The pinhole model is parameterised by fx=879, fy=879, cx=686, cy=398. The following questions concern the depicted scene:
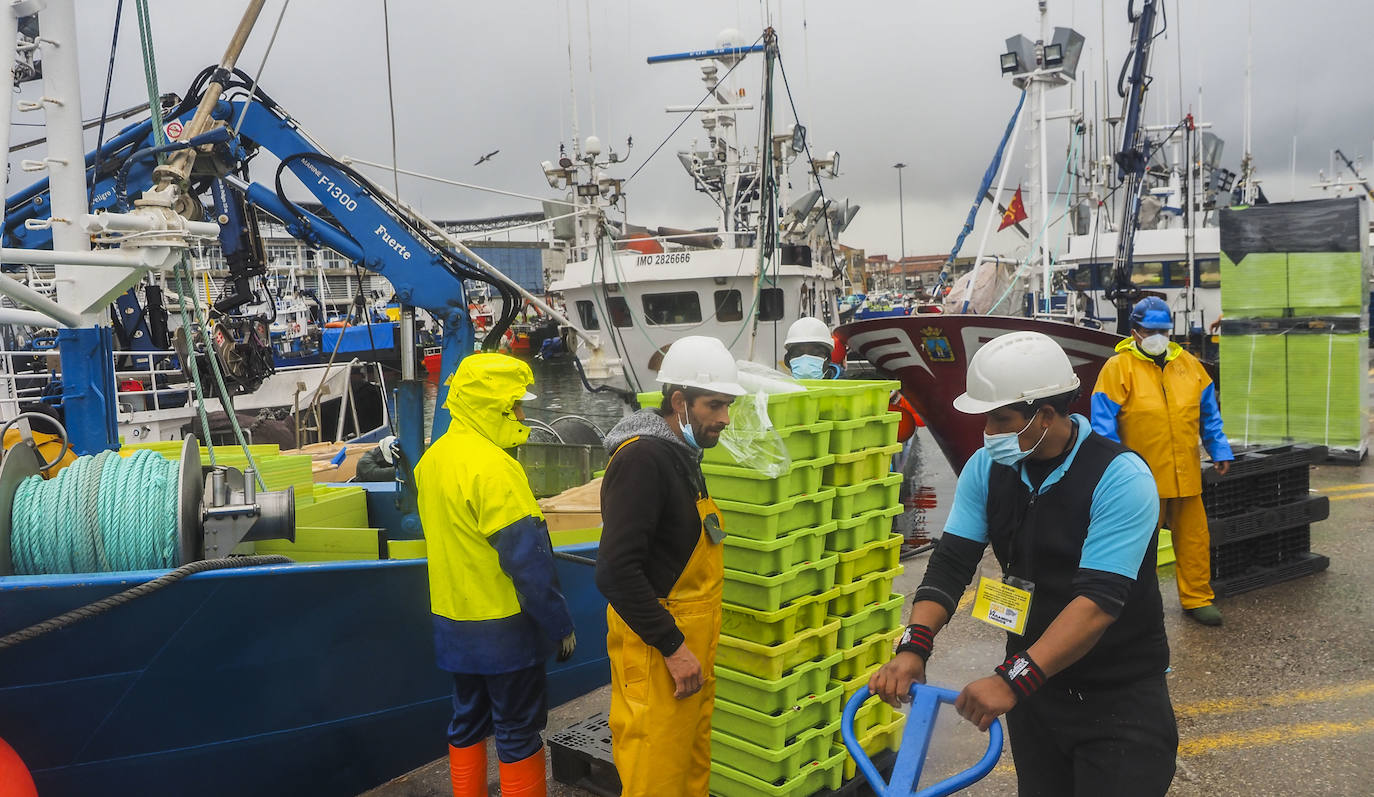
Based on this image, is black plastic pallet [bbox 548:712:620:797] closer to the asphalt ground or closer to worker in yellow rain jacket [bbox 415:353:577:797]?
the asphalt ground

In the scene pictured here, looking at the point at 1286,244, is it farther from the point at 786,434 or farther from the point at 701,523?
the point at 701,523

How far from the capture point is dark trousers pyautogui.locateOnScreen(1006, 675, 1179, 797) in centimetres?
220

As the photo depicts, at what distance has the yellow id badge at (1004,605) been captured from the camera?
2.31 metres

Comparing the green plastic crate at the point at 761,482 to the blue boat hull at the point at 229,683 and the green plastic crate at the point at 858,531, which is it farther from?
the blue boat hull at the point at 229,683

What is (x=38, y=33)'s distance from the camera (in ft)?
14.4

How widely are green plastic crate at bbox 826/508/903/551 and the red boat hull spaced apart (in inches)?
207

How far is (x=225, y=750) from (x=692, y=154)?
55.5ft

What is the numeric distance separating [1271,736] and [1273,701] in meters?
0.38

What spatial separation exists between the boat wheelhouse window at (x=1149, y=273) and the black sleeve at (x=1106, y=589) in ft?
61.7

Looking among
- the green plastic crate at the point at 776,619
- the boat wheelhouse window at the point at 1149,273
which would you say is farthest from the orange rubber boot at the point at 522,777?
the boat wheelhouse window at the point at 1149,273

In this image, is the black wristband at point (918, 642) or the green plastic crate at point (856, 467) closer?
the black wristband at point (918, 642)

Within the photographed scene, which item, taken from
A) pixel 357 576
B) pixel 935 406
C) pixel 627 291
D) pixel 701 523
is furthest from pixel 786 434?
pixel 627 291

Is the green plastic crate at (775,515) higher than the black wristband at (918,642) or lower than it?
higher

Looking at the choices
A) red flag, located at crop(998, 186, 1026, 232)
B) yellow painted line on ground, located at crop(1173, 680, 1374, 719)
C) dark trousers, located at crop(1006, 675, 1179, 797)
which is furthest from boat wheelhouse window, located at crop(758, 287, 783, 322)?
dark trousers, located at crop(1006, 675, 1179, 797)
